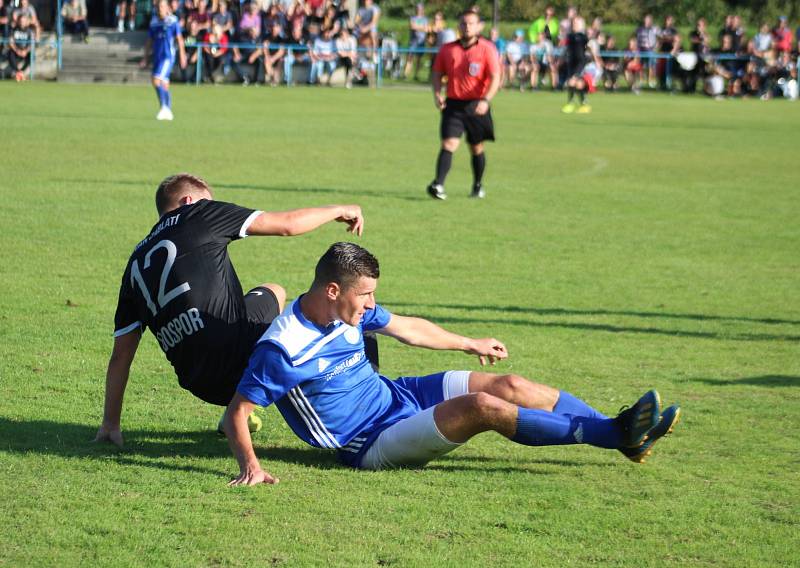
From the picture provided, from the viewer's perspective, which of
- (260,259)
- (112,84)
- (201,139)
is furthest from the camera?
(112,84)

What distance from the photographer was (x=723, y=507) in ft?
16.3

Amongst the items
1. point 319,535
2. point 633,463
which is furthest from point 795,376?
point 319,535

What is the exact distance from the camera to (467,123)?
14.9 meters

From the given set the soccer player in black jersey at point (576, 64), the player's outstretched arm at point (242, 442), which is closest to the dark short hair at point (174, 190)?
the player's outstretched arm at point (242, 442)

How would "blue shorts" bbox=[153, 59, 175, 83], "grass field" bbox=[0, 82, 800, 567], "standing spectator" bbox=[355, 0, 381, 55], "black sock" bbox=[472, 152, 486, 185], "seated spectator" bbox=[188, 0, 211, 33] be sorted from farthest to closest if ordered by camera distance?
1. "standing spectator" bbox=[355, 0, 381, 55]
2. "seated spectator" bbox=[188, 0, 211, 33]
3. "blue shorts" bbox=[153, 59, 175, 83]
4. "black sock" bbox=[472, 152, 486, 185]
5. "grass field" bbox=[0, 82, 800, 567]

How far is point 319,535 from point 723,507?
1707 mm

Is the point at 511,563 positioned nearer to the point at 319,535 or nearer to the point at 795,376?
the point at 319,535

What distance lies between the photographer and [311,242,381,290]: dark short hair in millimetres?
4965

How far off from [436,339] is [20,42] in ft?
104

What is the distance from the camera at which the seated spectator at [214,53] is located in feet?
115

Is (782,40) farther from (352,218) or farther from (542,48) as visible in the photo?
(352,218)

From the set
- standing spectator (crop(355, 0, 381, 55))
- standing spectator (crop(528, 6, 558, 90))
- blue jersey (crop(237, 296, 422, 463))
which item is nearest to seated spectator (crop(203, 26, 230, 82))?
standing spectator (crop(355, 0, 381, 55))

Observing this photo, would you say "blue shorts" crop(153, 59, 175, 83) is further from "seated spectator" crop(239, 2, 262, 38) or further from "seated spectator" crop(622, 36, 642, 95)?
"seated spectator" crop(622, 36, 642, 95)

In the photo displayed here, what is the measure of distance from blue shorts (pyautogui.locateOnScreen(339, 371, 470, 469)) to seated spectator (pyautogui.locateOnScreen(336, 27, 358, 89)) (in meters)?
32.2
